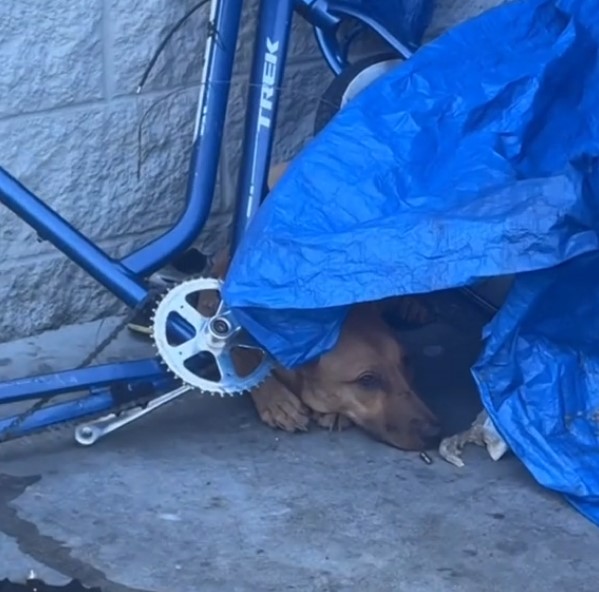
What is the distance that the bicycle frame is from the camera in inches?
132

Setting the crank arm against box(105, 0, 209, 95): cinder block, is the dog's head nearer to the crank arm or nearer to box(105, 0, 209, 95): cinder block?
the crank arm

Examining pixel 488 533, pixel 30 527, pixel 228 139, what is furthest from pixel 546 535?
pixel 228 139

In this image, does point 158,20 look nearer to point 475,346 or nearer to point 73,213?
point 73,213

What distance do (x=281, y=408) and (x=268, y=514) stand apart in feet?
1.24

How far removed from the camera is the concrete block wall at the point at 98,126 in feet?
12.5

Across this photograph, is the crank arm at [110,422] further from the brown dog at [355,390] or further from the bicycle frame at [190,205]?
the brown dog at [355,390]

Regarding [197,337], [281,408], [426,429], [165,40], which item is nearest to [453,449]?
[426,429]

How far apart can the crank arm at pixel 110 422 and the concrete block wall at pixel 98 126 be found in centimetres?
60

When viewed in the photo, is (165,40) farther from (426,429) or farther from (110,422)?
(426,429)

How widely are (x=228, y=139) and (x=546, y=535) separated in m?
1.40

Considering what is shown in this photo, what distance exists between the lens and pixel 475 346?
4.03 meters

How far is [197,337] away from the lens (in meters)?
3.37

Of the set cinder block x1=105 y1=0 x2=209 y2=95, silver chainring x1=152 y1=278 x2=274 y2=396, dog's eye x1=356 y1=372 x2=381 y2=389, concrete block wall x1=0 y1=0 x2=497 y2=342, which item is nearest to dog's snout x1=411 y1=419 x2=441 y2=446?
dog's eye x1=356 y1=372 x2=381 y2=389

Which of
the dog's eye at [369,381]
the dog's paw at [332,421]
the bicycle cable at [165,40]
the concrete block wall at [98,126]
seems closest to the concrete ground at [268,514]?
the dog's paw at [332,421]
